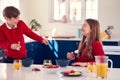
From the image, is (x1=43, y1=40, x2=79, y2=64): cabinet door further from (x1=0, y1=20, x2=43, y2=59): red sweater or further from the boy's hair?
the boy's hair

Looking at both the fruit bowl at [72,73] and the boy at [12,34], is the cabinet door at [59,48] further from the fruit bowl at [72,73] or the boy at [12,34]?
the fruit bowl at [72,73]

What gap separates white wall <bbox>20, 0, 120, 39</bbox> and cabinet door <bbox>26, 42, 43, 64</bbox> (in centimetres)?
64

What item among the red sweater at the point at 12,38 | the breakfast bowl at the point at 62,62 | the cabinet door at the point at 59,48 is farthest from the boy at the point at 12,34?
the cabinet door at the point at 59,48

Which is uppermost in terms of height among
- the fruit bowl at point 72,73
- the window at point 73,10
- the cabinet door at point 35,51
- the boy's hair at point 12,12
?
the window at point 73,10

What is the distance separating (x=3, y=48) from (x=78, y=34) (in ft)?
9.10

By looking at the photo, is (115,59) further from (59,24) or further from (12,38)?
(59,24)

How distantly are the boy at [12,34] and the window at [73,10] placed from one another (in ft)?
8.89

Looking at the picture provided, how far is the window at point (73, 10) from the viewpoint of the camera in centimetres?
627

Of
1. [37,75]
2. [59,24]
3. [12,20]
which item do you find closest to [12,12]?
[12,20]

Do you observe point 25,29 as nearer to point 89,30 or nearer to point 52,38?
point 89,30

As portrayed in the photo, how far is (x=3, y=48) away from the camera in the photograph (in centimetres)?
351

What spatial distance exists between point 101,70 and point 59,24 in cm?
419

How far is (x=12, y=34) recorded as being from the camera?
3.65 m

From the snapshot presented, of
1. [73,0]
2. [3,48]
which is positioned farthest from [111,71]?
[73,0]
